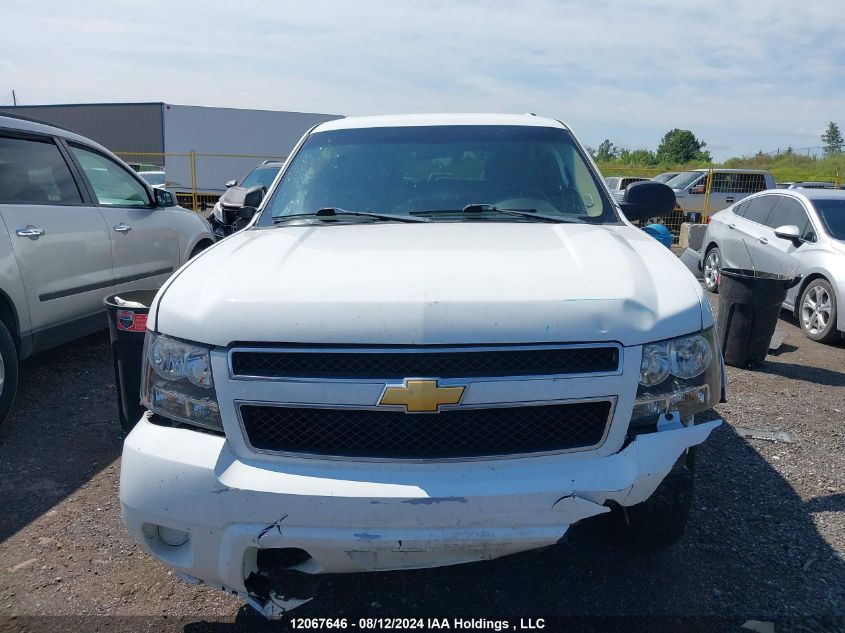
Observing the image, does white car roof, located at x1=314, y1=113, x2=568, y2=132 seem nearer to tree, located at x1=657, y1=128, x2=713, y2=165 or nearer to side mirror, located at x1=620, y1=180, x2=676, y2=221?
→ side mirror, located at x1=620, y1=180, x2=676, y2=221

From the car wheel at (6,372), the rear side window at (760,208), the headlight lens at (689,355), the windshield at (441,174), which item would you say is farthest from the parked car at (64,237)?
the rear side window at (760,208)

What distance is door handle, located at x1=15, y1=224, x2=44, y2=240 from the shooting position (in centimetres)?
435

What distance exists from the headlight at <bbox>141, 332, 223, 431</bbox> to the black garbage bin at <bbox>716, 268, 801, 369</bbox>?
4.84m

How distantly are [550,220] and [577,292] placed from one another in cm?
108

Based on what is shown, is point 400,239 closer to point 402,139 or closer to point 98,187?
point 402,139

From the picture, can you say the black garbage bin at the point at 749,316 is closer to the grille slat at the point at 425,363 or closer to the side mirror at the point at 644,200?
the side mirror at the point at 644,200

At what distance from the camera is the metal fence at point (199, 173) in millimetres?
20266

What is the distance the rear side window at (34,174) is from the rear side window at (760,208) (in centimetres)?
763

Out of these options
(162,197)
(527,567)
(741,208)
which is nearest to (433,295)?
(527,567)

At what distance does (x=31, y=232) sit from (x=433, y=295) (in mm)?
3536

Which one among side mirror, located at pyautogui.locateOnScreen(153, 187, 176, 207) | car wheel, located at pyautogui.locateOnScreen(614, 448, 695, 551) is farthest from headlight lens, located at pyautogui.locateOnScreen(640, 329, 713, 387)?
side mirror, located at pyautogui.locateOnScreen(153, 187, 176, 207)

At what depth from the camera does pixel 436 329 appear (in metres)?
1.99

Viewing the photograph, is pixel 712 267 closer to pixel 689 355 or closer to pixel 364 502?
pixel 689 355

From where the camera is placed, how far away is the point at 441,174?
11.5 ft
